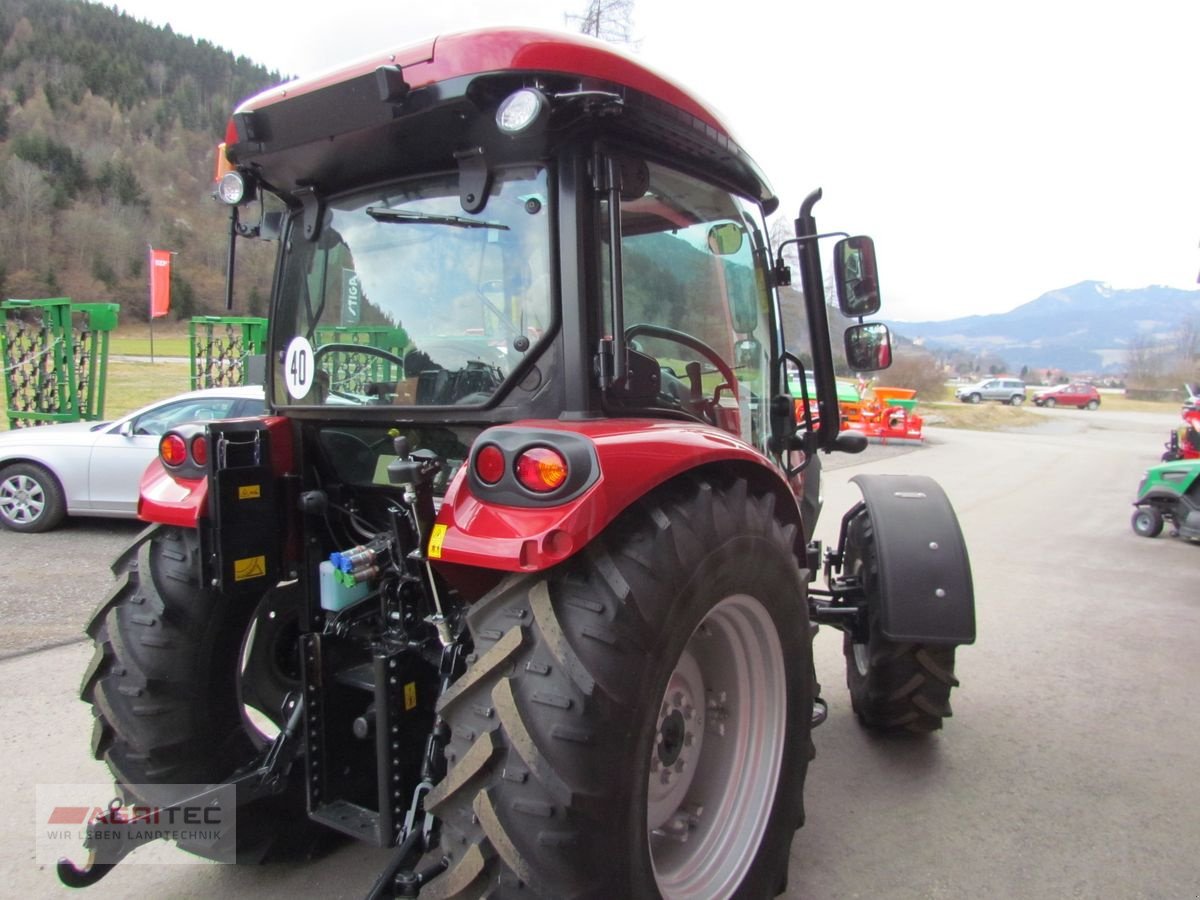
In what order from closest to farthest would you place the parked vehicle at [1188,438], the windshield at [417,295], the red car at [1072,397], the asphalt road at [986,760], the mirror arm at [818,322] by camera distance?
the windshield at [417,295] → the asphalt road at [986,760] → the mirror arm at [818,322] → the parked vehicle at [1188,438] → the red car at [1072,397]

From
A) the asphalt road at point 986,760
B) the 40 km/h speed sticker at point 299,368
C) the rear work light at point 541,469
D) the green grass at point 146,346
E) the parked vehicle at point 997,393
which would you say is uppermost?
the green grass at point 146,346

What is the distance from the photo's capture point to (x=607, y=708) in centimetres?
174

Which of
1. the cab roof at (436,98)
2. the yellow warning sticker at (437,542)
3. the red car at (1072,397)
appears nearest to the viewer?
the yellow warning sticker at (437,542)

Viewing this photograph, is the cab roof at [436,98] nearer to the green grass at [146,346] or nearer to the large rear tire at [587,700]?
the large rear tire at [587,700]

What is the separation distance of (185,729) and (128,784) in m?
0.22

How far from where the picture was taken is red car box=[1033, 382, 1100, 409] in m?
47.1

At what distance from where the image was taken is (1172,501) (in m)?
8.91

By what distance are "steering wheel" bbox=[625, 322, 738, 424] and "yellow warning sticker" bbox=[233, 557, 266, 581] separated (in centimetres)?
124

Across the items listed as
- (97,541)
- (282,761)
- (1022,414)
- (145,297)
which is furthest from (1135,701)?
(145,297)

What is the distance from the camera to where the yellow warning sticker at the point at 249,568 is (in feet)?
7.69

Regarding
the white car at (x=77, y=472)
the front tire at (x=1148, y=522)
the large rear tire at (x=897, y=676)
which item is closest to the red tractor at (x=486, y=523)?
the large rear tire at (x=897, y=676)

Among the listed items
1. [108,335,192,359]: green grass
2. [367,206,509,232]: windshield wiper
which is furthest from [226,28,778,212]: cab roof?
[108,335,192,359]: green grass

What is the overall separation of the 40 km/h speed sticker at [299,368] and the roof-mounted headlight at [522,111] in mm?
1114

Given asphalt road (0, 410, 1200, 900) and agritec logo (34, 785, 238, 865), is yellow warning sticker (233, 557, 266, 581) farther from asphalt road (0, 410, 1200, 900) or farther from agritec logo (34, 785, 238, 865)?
asphalt road (0, 410, 1200, 900)
